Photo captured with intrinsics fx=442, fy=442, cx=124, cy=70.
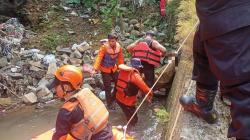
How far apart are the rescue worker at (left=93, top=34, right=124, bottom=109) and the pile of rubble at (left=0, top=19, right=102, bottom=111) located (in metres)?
0.85

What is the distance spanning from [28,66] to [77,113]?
5.47 m

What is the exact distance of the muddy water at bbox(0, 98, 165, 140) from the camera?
689 cm

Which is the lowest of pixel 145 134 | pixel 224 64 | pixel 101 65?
pixel 145 134

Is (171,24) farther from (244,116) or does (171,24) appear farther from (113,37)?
(244,116)

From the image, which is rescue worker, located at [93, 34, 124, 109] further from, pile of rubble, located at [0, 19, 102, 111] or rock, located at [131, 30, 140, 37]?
rock, located at [131, 30, 140, 37]

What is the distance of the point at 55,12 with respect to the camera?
474 inches

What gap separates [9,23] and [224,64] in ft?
32.1

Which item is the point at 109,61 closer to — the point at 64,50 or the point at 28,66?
the point at 28,66

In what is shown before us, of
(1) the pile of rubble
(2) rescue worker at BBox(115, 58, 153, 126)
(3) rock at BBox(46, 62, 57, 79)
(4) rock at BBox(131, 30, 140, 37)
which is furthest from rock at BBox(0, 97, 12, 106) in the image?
(4) rock at BBox(131, 30, 140, 37)

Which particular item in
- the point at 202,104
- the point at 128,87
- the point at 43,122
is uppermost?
the point at 202,104

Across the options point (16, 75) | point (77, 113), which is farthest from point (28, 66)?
point (77, 113)

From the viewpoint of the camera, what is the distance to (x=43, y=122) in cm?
743

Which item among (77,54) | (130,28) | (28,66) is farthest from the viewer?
(130,28)

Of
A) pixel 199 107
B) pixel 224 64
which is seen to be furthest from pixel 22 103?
pixel 224 64
